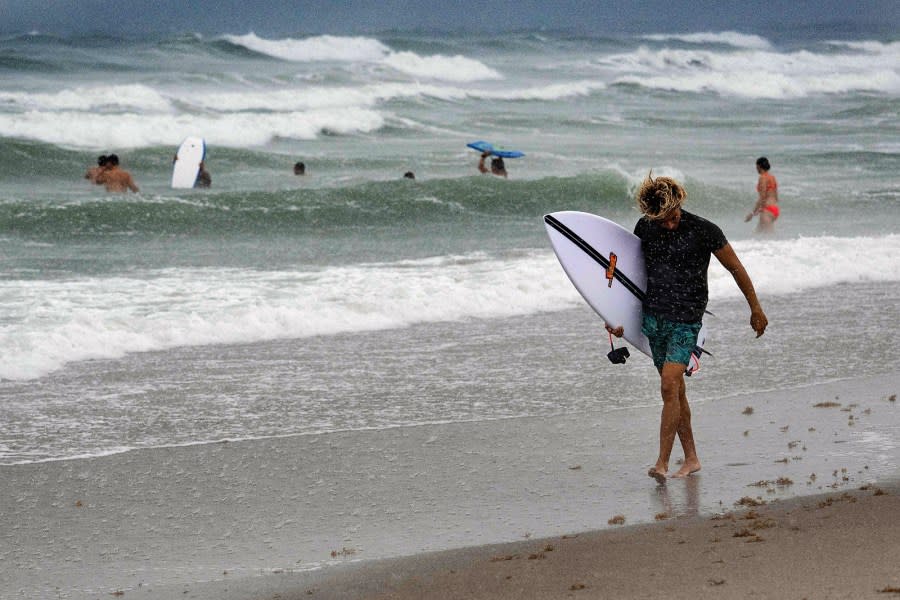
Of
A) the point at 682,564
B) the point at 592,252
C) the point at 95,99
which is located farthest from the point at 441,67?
the point at 682,564

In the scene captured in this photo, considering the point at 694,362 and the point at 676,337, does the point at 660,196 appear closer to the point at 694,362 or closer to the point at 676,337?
the point at 676,337

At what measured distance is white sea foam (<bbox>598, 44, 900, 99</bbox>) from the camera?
5212cm

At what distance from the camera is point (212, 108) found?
116 ft

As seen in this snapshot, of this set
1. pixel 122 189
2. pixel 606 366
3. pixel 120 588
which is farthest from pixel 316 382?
pixel 122 189

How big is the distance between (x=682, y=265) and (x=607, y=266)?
56 cm

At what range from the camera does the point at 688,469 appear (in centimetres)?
527

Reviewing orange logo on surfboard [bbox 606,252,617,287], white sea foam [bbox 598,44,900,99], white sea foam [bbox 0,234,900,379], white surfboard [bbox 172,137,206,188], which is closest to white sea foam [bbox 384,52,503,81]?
white sea foam [bbox 598,44,900,99]

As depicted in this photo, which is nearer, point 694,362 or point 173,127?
point 694,362

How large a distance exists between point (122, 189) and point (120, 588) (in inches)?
618

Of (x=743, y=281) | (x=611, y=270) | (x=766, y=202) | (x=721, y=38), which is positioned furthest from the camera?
(x=721, y=38)

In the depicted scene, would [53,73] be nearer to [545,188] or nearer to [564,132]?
[564,132]

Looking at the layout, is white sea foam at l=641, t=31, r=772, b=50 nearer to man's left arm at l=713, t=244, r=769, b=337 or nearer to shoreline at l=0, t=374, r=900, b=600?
shoreline at l=0, t=374, r=900, b=600

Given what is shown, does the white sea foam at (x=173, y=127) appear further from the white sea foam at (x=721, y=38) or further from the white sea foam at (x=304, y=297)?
the white sea foam at (x=721, y=38)

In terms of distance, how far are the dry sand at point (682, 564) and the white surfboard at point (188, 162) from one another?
56.2 feet
